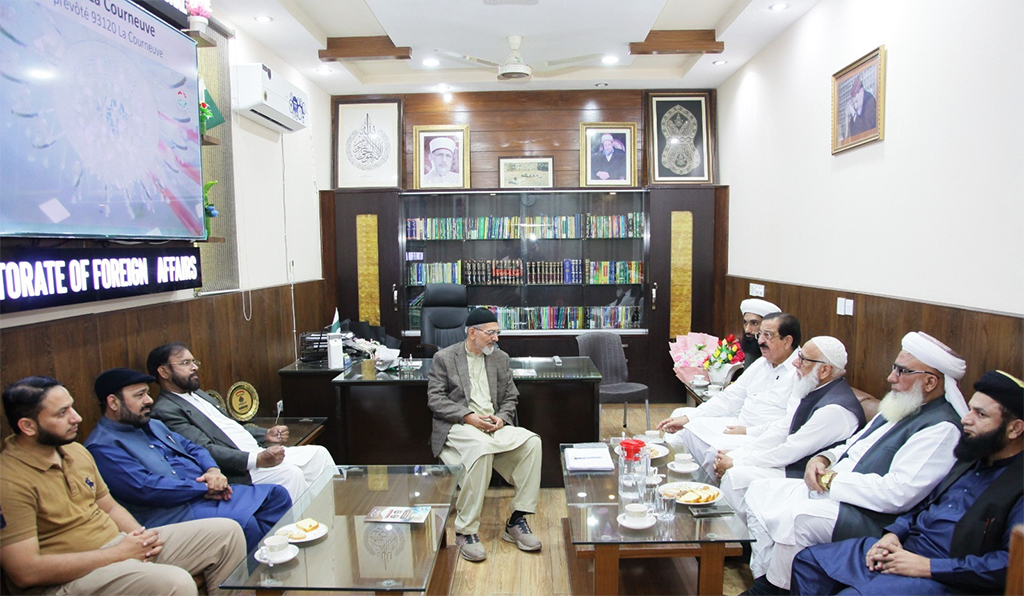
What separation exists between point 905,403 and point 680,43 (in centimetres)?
371

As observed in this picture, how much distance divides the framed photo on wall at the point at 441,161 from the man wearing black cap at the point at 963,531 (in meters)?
5.02

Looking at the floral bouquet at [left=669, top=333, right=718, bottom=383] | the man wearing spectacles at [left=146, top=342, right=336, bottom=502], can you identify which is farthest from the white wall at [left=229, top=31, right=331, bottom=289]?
the floral bouquet at [left=669, top=333, right=718, bottom=383]

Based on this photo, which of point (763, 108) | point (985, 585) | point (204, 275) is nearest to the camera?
point (985, 585)

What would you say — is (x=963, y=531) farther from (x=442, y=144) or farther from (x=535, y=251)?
(x=442, y=144)

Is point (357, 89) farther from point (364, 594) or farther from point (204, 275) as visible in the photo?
point (364, 594)

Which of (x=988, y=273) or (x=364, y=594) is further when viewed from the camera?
(x=988, y=273)

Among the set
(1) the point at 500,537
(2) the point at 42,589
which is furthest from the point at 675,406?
(2) the point at 42,589

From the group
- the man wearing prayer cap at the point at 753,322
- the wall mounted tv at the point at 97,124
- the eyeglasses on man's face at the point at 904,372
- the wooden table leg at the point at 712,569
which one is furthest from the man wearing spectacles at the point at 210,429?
the man wearing prayer cap at the point at 753,322

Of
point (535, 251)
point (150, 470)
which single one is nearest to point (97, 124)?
point (150, 470)

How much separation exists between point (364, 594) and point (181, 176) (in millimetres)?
2406

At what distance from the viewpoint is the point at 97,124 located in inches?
104

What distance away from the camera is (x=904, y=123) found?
3182mm

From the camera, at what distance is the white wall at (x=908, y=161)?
2.53 m

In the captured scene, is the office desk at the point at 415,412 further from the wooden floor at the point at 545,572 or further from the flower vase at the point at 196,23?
the flower vase at the point at 196,23
